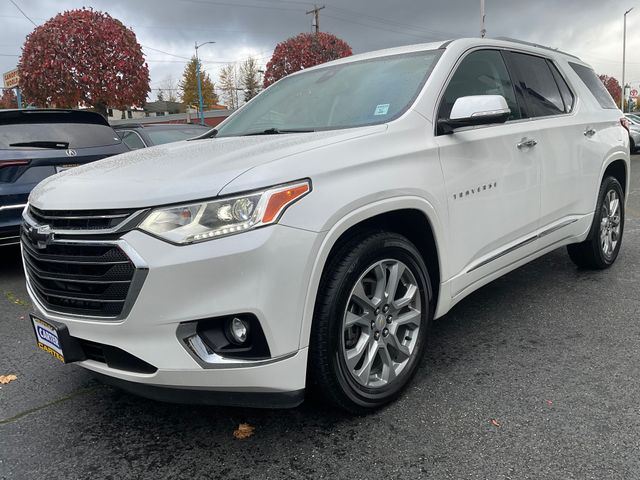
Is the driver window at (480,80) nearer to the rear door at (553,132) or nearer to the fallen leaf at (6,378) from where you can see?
the rear door at (553,132)

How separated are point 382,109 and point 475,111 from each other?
→ 19.0 inches

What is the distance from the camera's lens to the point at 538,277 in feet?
15.7

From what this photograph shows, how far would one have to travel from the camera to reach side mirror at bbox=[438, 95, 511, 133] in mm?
2785

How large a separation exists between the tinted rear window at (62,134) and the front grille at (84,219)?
3.07m

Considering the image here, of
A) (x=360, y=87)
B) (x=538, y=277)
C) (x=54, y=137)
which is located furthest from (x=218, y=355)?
(x=54, y=137)

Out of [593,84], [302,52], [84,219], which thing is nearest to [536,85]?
[593,84]

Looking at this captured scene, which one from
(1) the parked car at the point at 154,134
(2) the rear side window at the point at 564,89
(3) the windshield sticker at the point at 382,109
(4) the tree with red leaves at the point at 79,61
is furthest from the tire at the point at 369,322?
(4) the tree with red leaves at the point at 79,61

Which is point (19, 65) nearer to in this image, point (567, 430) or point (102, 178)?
point (102, 178)

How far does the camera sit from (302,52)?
88.0 feet

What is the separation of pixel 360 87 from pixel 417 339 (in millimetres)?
1512

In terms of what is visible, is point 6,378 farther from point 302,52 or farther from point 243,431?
point 302,52

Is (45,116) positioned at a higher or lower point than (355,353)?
higher

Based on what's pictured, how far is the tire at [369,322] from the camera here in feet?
7.49

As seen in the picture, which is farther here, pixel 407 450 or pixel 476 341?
pixel 476 341
